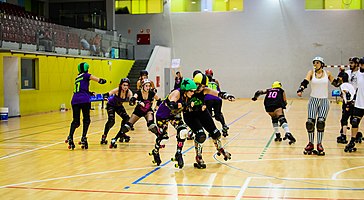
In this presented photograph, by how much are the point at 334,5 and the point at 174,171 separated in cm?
2936

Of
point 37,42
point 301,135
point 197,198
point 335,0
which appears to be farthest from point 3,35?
point 335,0

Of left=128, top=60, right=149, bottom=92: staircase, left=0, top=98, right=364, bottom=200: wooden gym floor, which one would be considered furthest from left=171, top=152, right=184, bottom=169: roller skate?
left=128, top=60, right=149, bottom=92: staircase

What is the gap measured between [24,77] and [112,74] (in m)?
8.62

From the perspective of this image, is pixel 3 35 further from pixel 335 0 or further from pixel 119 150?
pixel 335 0

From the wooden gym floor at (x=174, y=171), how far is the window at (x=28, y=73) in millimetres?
8930

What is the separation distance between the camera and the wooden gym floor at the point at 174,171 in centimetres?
709

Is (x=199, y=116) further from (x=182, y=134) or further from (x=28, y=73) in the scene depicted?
(x=28, y=73)

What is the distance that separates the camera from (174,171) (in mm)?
8766

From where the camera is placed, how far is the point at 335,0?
3516 cm

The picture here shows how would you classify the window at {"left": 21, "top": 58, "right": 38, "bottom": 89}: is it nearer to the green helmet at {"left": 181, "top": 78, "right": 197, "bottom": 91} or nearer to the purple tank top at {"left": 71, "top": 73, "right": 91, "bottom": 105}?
the purple tank top at {"left": 71, "top": 73, "right": 91, "bottom": 105}

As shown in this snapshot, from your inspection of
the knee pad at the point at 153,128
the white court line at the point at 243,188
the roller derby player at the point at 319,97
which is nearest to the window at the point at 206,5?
the roller derby player at the point at 319,97

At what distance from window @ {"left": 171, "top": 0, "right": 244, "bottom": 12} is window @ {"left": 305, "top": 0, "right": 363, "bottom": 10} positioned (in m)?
4.81

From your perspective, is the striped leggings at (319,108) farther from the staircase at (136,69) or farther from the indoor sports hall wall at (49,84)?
the staircase at (136,69)

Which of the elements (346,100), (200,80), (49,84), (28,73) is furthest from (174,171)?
(49,84)
